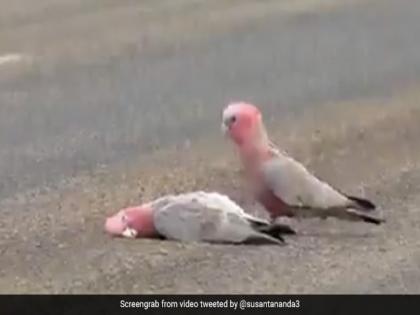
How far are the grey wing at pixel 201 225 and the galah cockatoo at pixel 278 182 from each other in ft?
0.71

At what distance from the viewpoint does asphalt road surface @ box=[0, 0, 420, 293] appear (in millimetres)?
4539

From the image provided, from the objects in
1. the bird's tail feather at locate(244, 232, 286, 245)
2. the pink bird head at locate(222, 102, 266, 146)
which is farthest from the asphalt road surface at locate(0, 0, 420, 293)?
the pink bird head at locate(222, 102, 266, 146)

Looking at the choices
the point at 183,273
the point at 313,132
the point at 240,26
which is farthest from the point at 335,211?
the point at 240,26

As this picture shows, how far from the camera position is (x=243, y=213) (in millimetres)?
4645

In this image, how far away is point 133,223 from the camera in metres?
4.71

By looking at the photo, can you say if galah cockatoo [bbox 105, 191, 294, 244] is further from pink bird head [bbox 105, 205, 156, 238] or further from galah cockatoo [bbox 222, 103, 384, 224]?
galah cockatoo [bbox 222, 103, 384, 224]

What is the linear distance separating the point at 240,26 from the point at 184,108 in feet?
9.42

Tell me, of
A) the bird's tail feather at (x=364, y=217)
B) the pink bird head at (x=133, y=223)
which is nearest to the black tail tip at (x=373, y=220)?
the bird's tail feather at (x=364, y=217)

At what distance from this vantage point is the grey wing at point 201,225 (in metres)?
4.61

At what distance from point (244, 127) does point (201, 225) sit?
499 millimetres
